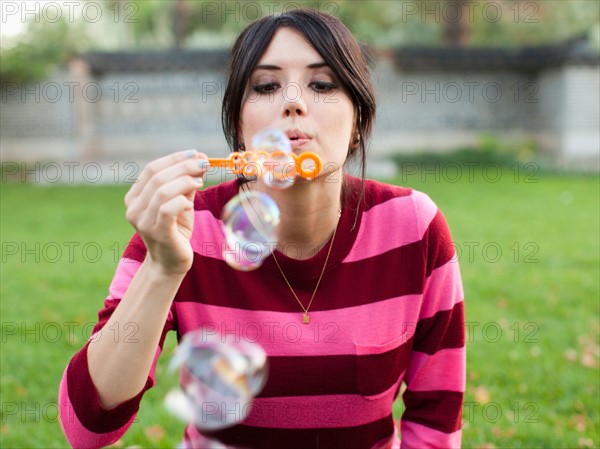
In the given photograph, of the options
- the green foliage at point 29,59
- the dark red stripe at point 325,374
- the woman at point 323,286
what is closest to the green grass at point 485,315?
the woman at point 323,286

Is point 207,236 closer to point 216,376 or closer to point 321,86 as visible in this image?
point 216,376

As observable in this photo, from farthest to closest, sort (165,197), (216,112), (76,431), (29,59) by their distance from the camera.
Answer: (216,112) → (29,59) → (76,431) → (165,197)

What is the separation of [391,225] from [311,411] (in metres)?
0.50

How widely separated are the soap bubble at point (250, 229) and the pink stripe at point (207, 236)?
2cm

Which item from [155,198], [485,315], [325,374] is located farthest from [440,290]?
[485,315]

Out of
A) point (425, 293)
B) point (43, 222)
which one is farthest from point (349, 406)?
point (43, 222)

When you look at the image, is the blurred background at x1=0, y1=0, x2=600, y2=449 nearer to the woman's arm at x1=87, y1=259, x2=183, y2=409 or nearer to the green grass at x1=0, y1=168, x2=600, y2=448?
the green grass at x1=0, y1=168, x2=600, y2=448

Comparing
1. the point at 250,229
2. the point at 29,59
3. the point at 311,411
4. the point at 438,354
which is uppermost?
the point at 29,59

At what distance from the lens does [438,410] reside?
1.79 m

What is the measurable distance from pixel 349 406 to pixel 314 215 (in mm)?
479

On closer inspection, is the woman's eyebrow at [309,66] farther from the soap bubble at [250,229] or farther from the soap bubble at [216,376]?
the soap bubble at [216,376]

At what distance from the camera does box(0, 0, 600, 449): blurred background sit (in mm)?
3346

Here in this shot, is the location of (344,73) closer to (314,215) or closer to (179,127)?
(314,215)

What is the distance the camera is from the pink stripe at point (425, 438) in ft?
5.80
